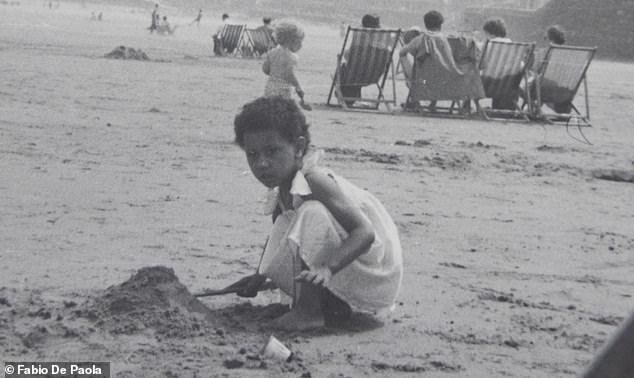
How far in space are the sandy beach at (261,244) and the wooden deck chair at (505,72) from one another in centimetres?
193

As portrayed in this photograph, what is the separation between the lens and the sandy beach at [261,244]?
335 centimetres

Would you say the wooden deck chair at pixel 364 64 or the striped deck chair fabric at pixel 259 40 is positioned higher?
the wooden deck chair at pixel 364 64

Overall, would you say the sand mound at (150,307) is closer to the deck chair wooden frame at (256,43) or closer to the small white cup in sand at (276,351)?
the small white cup in sand at (276,351)

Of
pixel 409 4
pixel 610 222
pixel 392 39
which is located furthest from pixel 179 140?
pixel 409 4

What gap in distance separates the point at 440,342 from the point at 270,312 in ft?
2.21

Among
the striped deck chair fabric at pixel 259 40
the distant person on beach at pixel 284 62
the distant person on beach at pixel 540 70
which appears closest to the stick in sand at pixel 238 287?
the distant person on beach at pixel 284 62

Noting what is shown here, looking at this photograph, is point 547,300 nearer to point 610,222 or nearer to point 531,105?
point 610,222

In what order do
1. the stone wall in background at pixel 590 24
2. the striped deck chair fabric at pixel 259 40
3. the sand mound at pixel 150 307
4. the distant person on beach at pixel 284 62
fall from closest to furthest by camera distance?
1. the sand mound at pixel 150 307
2. the distant person on beach at pixel 284 62
3. the striped deck chair fabric at pixel 259 40
4. the stone wall in background at pixel 590 24

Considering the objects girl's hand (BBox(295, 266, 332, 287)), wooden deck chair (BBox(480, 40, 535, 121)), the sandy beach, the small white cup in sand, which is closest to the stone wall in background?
wooden deck chair (BBox(480, 40, 535, 121))

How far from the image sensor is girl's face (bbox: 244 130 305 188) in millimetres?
3570

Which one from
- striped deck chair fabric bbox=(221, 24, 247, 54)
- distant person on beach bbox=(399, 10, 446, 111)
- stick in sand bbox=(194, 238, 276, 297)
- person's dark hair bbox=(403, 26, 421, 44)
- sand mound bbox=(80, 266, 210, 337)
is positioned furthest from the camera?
striped deck chair fabric bbox=(221, 24, 247, 54)

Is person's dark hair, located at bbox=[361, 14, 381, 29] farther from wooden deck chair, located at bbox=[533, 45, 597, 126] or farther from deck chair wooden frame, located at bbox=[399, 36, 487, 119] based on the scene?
wooden deck chair, located at bbox=[533, 45, 597, 126]

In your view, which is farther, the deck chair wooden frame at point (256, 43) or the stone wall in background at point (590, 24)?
the stone wall in background at point (590, 24)

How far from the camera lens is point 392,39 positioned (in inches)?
498
